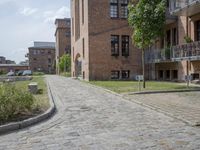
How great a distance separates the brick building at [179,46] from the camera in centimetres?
2318

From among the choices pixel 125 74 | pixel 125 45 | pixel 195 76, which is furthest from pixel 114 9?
pixel 195 76

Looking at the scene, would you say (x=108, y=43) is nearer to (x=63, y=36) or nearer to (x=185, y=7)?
(x=185, y=7)

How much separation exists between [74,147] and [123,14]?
2876 cm

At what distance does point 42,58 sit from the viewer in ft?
372

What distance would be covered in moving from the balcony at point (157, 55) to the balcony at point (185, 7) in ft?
12.2

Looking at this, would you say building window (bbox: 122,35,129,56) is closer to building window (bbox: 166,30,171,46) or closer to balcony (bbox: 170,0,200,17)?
building window (bbox: 166,30,171,46)

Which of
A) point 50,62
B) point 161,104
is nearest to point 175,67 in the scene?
point 161,104

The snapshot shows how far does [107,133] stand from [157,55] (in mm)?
22900

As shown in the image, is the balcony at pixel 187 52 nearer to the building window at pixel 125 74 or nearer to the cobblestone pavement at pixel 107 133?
the building window at pixel 125 74

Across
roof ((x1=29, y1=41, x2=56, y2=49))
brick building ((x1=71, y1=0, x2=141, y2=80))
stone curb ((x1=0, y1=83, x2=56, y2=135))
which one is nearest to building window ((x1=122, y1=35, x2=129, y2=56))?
brick building ((x1=71, y1=0, x2=141, y2=80))

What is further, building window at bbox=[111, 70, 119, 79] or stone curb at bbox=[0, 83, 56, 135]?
building window at bbox=[111, 70, 119, 79]

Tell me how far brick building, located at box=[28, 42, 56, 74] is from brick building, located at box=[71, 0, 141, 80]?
79036mm

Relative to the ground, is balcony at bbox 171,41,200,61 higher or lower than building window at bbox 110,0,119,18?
lower

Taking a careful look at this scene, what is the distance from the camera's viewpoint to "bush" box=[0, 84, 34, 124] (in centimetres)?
910
